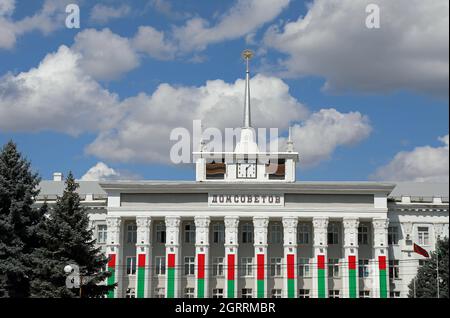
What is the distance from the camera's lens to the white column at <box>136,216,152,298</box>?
165 ft

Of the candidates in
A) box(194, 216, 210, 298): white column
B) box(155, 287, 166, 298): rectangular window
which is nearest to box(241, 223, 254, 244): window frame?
box(194, 216, 210, 298): white column

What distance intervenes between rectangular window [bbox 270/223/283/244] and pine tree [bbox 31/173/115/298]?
19229mm

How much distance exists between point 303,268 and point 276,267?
6.22ft

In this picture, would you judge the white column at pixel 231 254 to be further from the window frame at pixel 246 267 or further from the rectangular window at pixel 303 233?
the rectangular window at pixel 303 233

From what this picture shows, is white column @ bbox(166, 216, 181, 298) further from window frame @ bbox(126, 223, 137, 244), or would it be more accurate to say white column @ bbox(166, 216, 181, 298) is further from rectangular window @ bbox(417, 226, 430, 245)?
rectangular window @ bbox(417, 226, 430, 245)

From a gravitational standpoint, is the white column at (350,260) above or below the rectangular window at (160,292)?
above

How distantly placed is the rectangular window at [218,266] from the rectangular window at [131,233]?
19.9 feet

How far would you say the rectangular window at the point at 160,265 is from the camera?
51.5 m

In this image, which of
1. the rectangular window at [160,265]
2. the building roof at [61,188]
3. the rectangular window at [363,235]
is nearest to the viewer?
the rectangular window at [160,265]

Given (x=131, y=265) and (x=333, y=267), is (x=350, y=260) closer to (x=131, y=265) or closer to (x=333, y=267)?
(x=333, y=267)

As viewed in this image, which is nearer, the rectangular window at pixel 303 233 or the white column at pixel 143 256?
the white column at pixel 143 256

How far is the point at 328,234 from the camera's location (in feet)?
173

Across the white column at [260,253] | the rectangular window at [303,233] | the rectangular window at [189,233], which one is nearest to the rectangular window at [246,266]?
the white column at [260,253]
